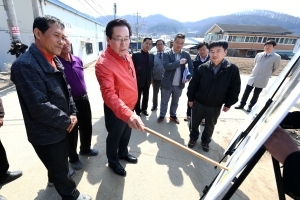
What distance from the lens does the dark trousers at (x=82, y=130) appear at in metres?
2.26

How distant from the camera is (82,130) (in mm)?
2482

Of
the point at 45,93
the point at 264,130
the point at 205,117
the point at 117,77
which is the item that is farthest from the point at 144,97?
the point at 264,130

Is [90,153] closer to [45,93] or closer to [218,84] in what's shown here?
[45,93]

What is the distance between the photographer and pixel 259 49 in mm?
32844

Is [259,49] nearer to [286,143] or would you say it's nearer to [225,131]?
[225,131]

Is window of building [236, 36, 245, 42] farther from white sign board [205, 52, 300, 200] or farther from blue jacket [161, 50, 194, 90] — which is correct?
white sign board [205, 52, 300, 200]

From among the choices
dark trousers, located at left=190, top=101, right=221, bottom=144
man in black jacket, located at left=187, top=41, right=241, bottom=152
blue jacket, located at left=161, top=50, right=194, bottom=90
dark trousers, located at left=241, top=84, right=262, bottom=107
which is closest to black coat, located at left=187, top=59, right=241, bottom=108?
man in black jacket, located at left=187, top=41, right=241, bottom=152

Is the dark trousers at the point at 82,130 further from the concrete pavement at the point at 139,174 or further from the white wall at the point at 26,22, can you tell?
the white wall at the point at 26,22

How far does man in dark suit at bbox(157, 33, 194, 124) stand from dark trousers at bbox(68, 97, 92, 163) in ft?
5.96

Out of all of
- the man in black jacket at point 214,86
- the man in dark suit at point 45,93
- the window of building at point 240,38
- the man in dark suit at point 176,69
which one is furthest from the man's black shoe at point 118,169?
the window of building at point 240,38

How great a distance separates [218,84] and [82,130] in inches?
87.1

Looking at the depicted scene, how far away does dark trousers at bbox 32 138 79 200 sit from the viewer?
4.98 feet

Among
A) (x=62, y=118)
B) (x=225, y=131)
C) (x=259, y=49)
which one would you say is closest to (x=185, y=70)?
(x=225, y=131)

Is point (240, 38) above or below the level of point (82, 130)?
above
